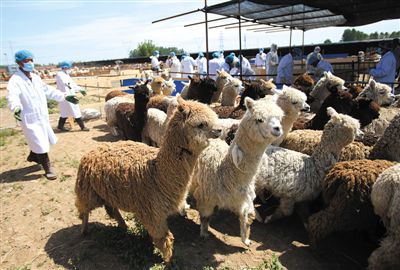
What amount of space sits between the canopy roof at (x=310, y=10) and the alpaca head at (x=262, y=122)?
5280 mm

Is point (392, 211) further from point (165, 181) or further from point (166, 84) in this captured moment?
point (166, 84)

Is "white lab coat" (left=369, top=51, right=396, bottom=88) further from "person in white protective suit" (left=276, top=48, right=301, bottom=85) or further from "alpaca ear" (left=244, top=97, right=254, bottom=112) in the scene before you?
"alpaca ear" (left=244, top=97, right=254, bottom=112)

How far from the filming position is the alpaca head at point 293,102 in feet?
15.1

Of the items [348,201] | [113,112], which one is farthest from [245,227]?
[113,112]

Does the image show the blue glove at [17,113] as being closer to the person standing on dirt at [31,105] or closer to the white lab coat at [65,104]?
the person standing on dirt at [31,105]

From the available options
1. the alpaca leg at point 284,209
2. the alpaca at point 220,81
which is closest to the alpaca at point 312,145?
the alpaca leg at point 284,209

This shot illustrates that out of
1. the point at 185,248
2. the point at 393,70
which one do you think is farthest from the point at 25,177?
the point at 393,70

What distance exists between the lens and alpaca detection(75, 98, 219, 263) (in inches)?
110

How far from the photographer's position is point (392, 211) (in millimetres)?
2619

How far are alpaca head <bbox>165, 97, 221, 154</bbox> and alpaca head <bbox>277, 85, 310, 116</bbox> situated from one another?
227 centimetres

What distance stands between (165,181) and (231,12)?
298 inches

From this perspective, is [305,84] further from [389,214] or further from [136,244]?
[136,244]

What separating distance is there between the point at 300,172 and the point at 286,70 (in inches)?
266

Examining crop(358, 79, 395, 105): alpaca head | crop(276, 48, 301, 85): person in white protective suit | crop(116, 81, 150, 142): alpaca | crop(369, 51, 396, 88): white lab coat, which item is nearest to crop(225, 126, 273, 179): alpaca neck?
crop(116, 81, 150, 142): alpaca
